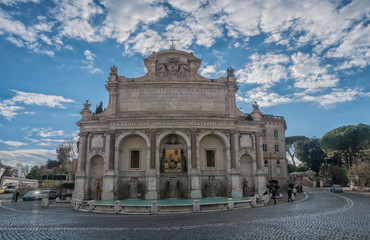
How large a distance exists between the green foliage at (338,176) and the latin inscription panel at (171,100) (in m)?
46.5

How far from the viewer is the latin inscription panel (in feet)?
108

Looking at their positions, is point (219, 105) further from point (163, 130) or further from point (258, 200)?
point (258, 200)

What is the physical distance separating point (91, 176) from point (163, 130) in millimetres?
10640

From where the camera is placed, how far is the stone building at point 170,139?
3058cm

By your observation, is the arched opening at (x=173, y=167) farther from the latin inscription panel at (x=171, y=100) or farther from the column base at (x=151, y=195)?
the latin inscription panel at (x=171, y=100)

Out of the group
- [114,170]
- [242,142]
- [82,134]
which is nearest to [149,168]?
[114,170]

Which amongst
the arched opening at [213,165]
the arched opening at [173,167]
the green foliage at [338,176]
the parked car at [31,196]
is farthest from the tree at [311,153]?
the parked car at [31,196]

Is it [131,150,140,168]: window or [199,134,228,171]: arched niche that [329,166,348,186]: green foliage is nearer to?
[199,134,228,171]: arched niche

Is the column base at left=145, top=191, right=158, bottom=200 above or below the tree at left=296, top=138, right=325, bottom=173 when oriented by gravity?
below

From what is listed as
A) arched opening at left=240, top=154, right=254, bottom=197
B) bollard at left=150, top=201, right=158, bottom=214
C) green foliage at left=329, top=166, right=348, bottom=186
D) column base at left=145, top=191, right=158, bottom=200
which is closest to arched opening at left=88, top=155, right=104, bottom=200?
column base at left=145, top=191, right=158, bottom=200

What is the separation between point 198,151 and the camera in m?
30.9

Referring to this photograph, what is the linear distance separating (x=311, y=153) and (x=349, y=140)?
1187 centimetres

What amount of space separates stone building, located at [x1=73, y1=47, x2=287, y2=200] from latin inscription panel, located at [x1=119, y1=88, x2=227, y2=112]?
0.13m

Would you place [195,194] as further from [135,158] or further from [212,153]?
[135,158]
